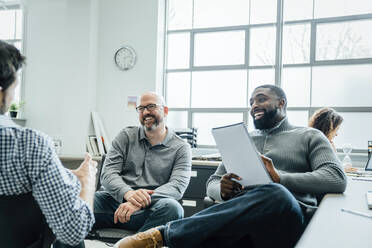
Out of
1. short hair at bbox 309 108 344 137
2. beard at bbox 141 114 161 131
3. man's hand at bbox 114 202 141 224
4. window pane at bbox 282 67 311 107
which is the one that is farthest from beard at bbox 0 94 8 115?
window pane at bbox 282 67 311 107

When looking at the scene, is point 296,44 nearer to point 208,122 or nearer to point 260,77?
point 260,77

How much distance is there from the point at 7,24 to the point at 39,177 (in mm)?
4897

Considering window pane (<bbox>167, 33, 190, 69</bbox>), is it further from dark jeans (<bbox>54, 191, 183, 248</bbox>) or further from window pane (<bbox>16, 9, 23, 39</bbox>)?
dark jeans (<bbox>54, 191, 183, 248</bbox>)

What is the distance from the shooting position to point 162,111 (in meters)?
2.25

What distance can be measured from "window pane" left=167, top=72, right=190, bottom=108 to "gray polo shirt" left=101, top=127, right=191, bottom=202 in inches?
85.5

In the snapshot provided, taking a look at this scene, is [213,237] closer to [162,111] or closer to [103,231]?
[103,231]

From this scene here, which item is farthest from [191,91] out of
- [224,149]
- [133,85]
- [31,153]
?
[31,153]

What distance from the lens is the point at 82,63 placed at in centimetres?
428

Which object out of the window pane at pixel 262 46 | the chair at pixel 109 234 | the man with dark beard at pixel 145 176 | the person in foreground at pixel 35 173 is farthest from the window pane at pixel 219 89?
the person in foreground at pixel 35 173

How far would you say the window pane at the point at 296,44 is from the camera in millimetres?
3855

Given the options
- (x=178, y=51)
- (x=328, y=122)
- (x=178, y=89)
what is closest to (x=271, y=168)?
(x=328, y=122)

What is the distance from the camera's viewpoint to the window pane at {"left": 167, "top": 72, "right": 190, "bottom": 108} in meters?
4.32

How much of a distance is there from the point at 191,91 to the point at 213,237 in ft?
10.1

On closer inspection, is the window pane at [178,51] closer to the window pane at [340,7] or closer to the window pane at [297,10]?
the window pane at [297,10]
